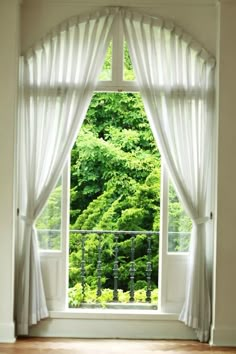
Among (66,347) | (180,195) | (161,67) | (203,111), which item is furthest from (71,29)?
(66,347)

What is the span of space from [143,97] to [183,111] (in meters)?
0.38

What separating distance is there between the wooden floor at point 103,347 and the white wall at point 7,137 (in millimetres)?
226

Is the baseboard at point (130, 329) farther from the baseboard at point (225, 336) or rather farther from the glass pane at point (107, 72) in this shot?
the glass pane at point (107, 72)

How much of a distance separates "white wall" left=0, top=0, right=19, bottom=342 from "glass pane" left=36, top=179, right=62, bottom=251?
0.42 metres

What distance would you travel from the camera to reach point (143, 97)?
20.0 feet

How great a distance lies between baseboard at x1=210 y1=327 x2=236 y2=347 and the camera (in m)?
5.91

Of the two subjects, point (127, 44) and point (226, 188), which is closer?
point (226, 188)

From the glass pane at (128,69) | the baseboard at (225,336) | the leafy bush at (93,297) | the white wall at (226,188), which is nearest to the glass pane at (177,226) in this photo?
the white wall at (226,188)

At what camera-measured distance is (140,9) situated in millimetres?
6082

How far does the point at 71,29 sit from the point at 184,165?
1606mm

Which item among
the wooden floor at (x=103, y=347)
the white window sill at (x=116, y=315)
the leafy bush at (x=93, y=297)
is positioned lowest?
the wooden floor at (x=103, y=347)

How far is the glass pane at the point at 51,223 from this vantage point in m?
6.24

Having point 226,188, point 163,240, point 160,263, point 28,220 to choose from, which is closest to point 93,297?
point 160,263

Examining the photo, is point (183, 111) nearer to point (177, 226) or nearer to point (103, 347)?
point (177, 226)
